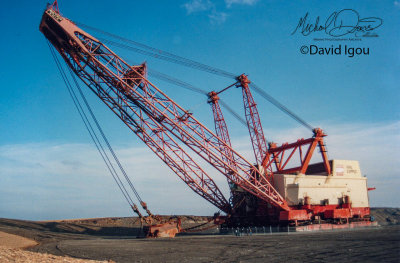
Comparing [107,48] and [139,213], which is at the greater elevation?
[107,48]

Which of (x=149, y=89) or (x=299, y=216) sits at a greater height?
(x=149, y=89)

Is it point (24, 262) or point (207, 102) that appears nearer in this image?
point (24, 262)

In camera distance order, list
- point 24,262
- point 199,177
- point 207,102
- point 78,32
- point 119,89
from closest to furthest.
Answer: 1. point 24,262
2. point 78,32
3. point 119,89
4. point 199,177
5. point 207,102

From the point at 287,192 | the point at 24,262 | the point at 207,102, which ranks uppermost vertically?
the point at 207,102

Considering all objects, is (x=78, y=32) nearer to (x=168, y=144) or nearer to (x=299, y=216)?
(x=168, y=144)

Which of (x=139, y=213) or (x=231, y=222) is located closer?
(x=139, y=213)

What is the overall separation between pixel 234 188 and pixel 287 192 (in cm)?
Result: 649

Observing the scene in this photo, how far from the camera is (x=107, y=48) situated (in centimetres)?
2891

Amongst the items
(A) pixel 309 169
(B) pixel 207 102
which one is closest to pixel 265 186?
(A) pixel 309 169

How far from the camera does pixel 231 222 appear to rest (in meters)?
40.2

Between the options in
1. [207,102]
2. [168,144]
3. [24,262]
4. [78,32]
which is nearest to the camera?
[24,262]

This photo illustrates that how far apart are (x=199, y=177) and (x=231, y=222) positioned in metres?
9.00

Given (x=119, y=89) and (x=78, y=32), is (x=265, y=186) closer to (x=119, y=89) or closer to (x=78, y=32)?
(x=119, y=89)

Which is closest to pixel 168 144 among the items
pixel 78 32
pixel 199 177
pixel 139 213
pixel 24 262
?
pixel 199 177
